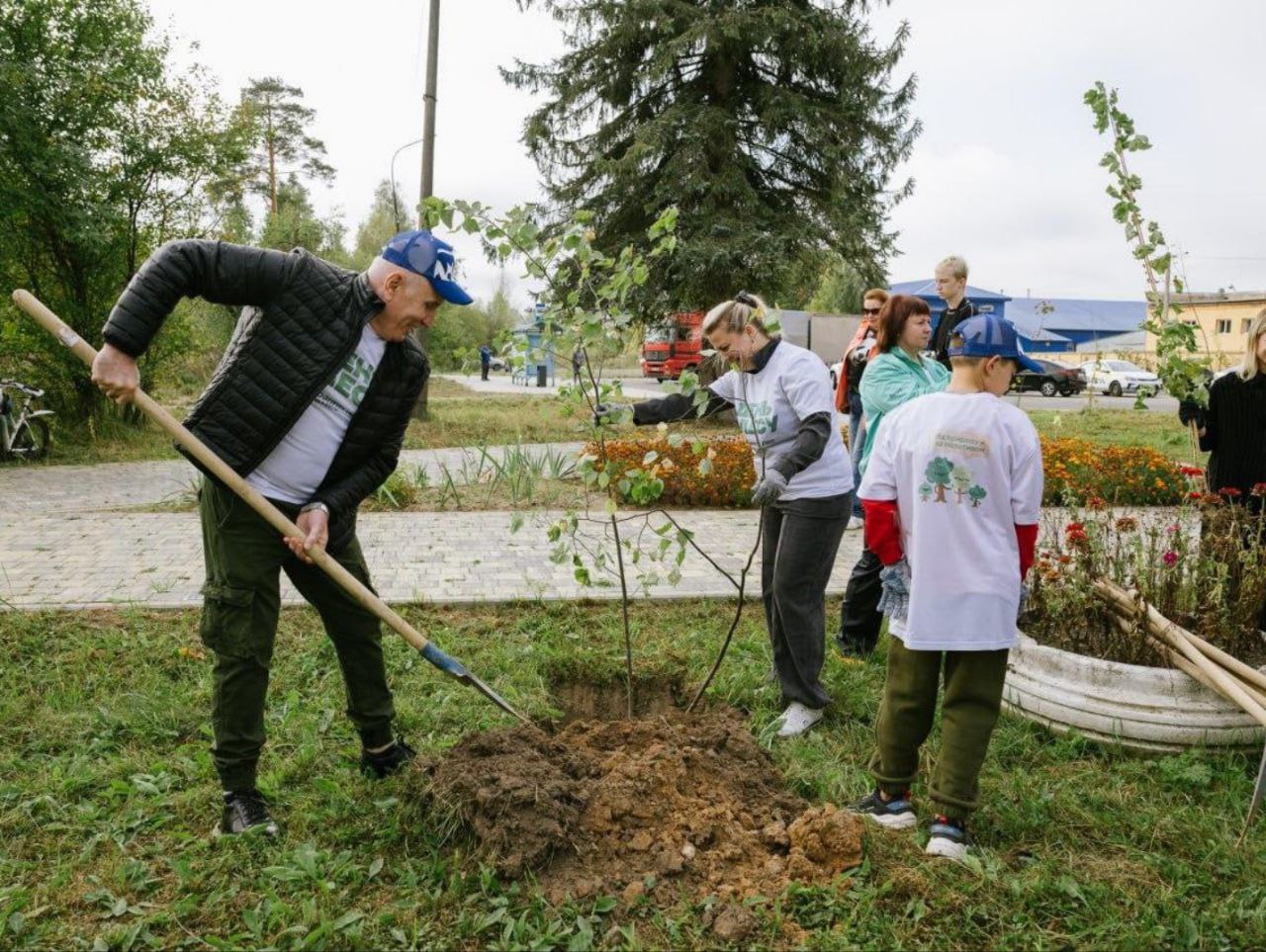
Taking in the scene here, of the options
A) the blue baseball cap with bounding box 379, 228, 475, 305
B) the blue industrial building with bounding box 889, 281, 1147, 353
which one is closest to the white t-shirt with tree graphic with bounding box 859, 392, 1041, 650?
the blue baseball cap with bounding box 379, 228, 475, 305

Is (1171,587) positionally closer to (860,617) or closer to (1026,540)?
(860,617)

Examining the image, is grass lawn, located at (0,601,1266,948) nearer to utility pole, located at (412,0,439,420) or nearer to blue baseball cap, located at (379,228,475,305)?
blue baseball cap, located at (379,228,475,305)

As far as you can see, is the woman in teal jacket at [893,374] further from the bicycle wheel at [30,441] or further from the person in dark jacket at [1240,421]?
the bicycle wheel at [30,441]

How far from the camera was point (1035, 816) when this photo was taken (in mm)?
3146

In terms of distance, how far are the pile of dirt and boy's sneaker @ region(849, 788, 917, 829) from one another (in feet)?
0.55

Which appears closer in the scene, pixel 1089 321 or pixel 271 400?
pixel 271 400

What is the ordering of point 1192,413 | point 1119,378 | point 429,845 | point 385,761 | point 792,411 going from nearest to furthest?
point 429,845, point 385,761, point 792,411, point 1192,413, point 1119,378

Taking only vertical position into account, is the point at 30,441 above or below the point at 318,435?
below

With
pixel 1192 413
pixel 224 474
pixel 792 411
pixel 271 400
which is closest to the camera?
pixel 224 474

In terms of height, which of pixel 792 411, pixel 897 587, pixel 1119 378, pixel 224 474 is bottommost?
pixel 897 587

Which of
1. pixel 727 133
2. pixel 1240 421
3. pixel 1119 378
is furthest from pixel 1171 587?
pixel 1119 378

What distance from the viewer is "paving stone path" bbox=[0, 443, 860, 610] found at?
557cm

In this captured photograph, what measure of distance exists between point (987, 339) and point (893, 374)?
1.58 m

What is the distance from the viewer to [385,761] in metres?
3.45
